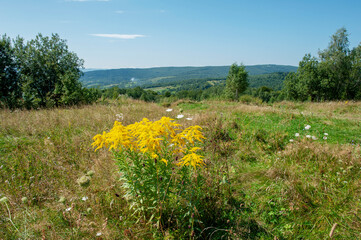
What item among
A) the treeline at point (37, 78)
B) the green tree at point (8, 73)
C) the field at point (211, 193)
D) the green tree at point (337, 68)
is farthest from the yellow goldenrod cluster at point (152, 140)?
the green tree at point (337, 68)

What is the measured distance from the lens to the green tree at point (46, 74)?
37.7 feet

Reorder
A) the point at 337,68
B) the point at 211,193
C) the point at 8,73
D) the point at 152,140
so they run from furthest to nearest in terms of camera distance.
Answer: the point at 337,68, the point at 8,73, the point at 211,193, the point at 152,140

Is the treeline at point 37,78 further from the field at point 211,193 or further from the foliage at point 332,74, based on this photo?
the foliage at point 332,74

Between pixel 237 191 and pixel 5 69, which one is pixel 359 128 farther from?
pixel 5 69

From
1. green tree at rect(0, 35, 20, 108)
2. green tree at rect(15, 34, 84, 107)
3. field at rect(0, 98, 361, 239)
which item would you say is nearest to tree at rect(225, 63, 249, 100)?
green tree at rect(15, 34, 84, 107)

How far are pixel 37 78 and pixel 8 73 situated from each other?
151 cm

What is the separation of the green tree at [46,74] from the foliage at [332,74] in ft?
105

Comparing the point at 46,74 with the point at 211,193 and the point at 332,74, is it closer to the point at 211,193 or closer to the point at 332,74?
the point at 211,193

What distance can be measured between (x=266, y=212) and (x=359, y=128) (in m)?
5.98

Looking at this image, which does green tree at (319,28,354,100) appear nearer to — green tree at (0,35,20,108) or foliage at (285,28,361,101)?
foliage at (285,28,361,101)

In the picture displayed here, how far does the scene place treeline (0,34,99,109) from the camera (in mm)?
11234

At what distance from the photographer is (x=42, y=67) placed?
13094 millimetres

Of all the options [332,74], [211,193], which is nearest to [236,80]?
[332,74]

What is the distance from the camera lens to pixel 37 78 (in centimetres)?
1291
